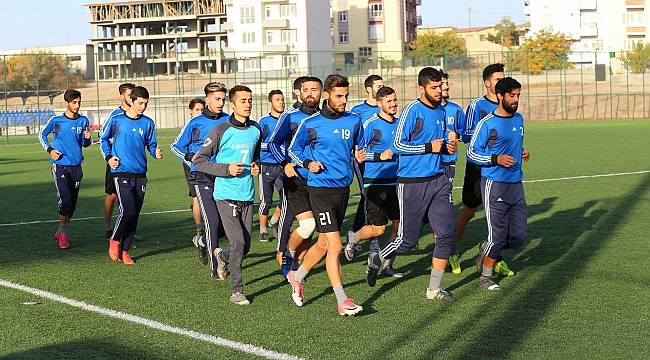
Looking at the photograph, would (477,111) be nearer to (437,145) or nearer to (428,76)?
(428,76)

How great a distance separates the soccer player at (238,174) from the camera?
9.48m

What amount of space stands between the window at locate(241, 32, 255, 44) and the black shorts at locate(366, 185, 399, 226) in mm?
90522

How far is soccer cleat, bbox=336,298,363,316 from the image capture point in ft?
28.3

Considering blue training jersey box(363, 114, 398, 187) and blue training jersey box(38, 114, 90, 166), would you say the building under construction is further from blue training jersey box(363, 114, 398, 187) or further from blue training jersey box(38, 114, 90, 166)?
blue training jersey box(363, 114, 398, 187)

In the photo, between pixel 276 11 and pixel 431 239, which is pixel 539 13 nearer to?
pixel 276 11

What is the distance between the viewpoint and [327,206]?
9.15 meters

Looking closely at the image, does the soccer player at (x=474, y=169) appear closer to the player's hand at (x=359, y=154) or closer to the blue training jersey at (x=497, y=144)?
the blue training jersey at (x=497, y=144)

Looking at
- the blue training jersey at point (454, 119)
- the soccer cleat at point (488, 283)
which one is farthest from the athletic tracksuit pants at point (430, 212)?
the blue training jersey at point (454, 119)

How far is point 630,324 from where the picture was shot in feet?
26.6

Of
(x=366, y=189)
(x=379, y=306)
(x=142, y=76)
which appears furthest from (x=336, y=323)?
(x=142, y=76)

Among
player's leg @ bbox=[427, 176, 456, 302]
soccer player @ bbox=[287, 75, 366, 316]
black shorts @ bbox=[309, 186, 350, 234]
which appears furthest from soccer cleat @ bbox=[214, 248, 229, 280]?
player's leg @ bbox=[427, 176, 456, 302]

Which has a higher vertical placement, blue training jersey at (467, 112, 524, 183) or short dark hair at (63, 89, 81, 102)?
short dark hair at (63, 89, 81, 102)

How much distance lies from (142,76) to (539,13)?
72.7 meters

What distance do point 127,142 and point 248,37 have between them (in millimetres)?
90050
